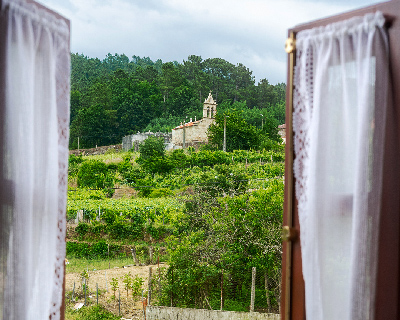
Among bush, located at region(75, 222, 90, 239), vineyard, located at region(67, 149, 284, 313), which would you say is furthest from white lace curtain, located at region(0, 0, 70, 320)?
bush, located at region(75, 222, 90, 239)

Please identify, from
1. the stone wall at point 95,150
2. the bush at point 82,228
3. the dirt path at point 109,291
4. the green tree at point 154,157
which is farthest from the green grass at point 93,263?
the stone wall at point 95,150

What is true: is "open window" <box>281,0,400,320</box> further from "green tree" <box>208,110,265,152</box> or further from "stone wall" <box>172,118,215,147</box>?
"stone wall" <box>172,118,215,147</box>

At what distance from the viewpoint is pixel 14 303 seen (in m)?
1.14

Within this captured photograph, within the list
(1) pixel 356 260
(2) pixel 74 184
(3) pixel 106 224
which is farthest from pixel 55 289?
(2) pixel 74 184

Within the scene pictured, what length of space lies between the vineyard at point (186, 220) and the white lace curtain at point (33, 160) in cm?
331

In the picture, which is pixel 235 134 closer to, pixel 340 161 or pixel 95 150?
pixel 95 150

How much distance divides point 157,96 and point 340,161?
1436 cm

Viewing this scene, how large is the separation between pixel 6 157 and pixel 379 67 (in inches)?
42.2

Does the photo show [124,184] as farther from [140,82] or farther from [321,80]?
[321,80]

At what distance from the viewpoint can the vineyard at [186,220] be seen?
193 inches

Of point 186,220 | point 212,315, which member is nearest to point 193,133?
point 186,220

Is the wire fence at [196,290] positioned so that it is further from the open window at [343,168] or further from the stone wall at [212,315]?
the open window at [343,168]

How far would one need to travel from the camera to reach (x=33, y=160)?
1.18m

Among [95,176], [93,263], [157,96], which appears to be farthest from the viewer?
[157,96]
